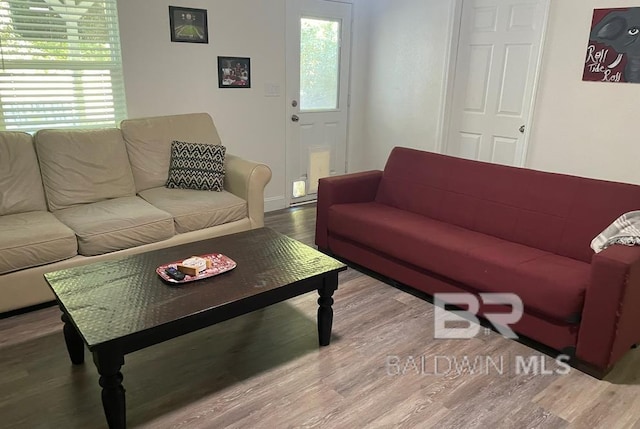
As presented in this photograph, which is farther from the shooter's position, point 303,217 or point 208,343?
point 303,217

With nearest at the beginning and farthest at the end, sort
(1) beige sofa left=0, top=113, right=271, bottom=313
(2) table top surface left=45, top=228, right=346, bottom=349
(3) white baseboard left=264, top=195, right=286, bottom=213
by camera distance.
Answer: (2) table top surface left=45, top=228, right=346, bottom=349 → (1) beige sofa left=0, top=113, right=271, bottom=313 → (3) white baseboard left=264, top=195, right=286, bottom=213

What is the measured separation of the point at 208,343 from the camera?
2.45 meters

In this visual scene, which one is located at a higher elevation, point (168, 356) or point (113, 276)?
point (113, 276)

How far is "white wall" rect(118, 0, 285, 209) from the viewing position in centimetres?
364

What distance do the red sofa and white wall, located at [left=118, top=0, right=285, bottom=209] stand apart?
1.36 meters

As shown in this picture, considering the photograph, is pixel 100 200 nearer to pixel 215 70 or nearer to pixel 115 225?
pixel 115 225

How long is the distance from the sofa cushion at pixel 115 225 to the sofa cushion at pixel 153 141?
0.41 metres

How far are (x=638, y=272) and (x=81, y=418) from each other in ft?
8.06

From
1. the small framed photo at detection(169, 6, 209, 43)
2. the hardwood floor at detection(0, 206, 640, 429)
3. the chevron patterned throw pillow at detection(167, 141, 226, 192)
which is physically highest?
the small framed photo at detection(169, 6, 209, 43)

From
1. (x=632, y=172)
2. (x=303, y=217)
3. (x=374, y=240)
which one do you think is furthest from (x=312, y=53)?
(x=632, y=172)

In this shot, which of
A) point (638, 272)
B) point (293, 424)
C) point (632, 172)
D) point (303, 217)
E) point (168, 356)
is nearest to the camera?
point (293, 424)

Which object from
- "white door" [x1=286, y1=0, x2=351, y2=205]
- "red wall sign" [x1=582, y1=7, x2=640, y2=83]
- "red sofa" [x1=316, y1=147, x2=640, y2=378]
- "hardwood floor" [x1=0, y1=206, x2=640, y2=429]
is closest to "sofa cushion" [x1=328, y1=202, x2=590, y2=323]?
"red sofa" [x1=316, y1=147, x2=640, y2=378]

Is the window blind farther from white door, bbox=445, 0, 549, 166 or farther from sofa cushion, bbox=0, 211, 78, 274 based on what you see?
white door, bbox=445, 0, 549, 166

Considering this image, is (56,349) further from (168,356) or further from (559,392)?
(559,392)
